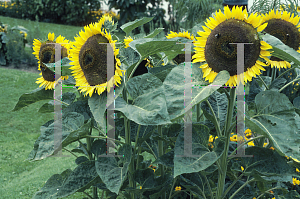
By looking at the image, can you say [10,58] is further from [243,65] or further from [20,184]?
[243,65]

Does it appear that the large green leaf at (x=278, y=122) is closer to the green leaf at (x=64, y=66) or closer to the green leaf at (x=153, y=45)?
the green leaf at (x=153, y=45)

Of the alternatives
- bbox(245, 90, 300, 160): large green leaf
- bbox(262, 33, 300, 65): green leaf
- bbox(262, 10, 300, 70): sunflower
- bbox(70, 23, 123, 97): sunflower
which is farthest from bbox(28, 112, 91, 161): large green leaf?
bbox(262, 10, 300, 70): sunflower

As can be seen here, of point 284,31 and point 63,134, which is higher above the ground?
point 284,31

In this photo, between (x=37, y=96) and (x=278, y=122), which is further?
(x=37, y=96)

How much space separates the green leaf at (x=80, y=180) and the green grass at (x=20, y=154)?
413 millimetres

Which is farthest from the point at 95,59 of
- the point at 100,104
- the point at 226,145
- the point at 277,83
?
the point at 277,83

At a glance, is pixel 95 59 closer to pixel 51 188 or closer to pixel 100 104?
pixel 100 104

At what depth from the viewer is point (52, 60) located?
1.31 m

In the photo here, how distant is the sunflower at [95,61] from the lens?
3.29 feet

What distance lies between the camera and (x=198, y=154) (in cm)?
102

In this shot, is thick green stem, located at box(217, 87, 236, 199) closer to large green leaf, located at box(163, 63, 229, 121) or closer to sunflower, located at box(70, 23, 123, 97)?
large green leaf, located at box(163, 63, 229, 121)

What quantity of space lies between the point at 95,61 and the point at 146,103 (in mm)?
265

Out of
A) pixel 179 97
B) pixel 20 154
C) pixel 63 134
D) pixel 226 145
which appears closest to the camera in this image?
pixel 179 97

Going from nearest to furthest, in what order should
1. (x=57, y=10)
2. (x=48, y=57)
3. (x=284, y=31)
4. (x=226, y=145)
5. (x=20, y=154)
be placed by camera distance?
1. (x=226, y=145)
2. (x=284, y=31)
3. (x=48, y=57)
4. (x=20, y=154)
5. (x=57, y=10)
